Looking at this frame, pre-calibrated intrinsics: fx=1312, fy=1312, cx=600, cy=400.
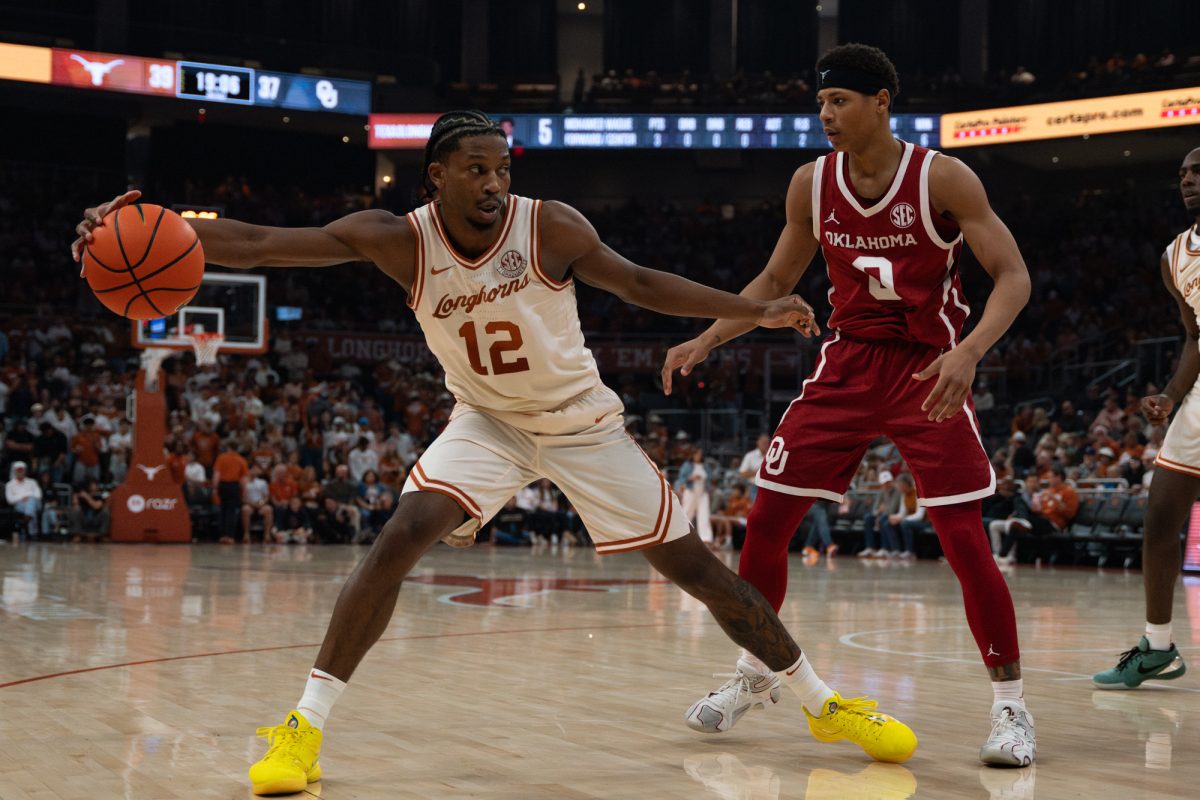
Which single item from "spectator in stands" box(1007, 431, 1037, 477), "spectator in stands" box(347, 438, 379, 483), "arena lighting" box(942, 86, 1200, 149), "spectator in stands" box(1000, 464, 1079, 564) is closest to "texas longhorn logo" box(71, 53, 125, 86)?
"spectator in stands" box(347, 438, 379, 483)

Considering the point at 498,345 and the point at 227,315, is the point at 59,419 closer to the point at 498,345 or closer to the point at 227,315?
the point at 227,315

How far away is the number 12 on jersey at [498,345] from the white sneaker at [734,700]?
136 centimetres

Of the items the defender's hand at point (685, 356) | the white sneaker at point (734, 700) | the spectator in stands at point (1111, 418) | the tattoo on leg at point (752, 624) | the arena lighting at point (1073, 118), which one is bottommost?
the white sneaker at point (734, 700)

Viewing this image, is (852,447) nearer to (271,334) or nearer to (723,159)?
(271,334)

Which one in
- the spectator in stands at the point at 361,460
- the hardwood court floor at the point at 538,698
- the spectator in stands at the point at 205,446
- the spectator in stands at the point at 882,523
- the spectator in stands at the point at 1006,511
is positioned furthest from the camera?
the spectator in stands at the point at 361,460

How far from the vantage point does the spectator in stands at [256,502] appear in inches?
754

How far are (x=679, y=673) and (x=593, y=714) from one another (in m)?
1.29

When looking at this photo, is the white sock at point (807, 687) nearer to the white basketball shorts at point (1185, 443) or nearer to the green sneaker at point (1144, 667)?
the green sneaker at point (1144, 667)

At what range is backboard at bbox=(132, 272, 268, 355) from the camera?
18.5 meters

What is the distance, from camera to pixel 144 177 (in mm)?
30531

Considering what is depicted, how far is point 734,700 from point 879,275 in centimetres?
156

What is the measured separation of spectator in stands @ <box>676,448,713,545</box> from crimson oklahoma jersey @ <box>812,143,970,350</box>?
14.0 meters

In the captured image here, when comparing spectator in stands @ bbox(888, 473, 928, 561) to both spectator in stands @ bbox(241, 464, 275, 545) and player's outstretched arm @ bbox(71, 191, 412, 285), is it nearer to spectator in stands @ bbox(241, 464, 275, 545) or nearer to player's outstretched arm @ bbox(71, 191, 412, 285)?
spectator in stands @ bbox(241, 464, 275, 545)

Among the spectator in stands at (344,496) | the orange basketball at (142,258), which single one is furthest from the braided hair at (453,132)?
the spectator in stands at (344,496)
